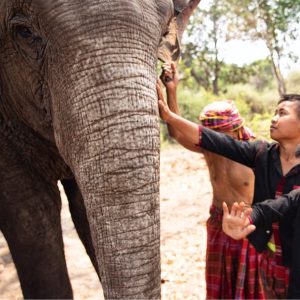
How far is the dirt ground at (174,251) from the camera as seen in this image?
3854 mm

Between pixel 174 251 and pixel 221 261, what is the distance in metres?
2.05

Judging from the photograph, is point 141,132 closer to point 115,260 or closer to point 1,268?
point 115,260

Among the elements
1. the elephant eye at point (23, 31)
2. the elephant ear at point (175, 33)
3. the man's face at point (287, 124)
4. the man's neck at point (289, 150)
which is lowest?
the man's neck at point (289, 150)

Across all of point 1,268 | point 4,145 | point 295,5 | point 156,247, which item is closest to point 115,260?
point 156,247

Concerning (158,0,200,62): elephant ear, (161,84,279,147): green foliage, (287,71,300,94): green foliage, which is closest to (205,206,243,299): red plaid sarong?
(158,0,200,62): elephant ear

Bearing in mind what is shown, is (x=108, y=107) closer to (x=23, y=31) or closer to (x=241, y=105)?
(x=23, y=31)

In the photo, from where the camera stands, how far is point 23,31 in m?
1.74

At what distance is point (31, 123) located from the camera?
2.06 m

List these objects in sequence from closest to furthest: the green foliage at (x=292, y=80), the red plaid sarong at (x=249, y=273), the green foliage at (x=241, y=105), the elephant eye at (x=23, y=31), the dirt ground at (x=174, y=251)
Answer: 1. the elephant eye at (x=23, y=31)
2. the red plaid sarong at (x=249, y=273)
3. the dirt ground at (x=174, y=251)
4. the green foliage at (x=241, y=105)
5. the green foliage at (x=292, y=80)

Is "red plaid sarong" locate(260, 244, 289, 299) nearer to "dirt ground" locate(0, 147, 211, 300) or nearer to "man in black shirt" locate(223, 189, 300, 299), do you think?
"man in black shirt" locate(223, 189, 300, 299)

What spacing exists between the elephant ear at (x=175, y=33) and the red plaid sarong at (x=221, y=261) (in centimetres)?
118

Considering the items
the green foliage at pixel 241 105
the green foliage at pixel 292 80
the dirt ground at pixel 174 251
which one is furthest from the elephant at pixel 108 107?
the green foliage at pixel 292 80

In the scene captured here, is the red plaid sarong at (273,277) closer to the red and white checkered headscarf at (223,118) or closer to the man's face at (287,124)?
the man's face at (287,124)

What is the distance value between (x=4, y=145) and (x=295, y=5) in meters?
12.2
